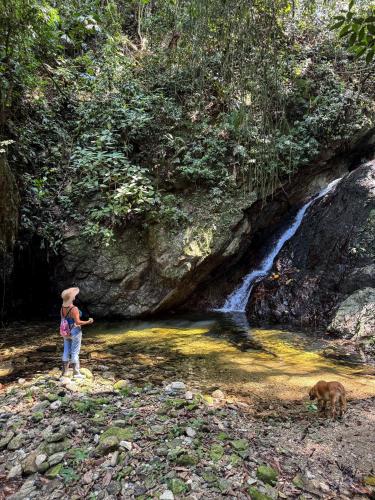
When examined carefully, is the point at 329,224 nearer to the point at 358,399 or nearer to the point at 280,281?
the point at 280,281

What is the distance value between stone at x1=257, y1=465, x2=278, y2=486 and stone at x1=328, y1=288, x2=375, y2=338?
4.78 meters

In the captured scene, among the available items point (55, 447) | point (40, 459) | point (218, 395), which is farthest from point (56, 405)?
point (218, 395)

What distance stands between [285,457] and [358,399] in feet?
5.95

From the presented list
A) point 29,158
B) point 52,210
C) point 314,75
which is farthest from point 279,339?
point 314,75

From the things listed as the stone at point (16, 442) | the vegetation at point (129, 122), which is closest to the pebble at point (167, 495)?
the stone at point (16, 442)

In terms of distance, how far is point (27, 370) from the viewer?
5320 mm

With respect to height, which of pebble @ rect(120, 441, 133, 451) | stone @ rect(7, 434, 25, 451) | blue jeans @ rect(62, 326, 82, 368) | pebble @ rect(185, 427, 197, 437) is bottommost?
stone @ rect(7, 434, 25, 451)

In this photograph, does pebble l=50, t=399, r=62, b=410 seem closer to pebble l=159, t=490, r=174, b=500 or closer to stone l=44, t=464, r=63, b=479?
stone l=44, t=464, r=63, b=479

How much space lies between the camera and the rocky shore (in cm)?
254

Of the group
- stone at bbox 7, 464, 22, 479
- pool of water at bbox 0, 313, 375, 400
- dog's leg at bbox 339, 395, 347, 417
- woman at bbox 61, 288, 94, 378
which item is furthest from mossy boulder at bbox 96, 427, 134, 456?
dog's leg at bbox 339, 395, 347, 417

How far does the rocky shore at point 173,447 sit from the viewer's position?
8.34 feet

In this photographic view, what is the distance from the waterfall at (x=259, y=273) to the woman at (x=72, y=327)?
234 inches

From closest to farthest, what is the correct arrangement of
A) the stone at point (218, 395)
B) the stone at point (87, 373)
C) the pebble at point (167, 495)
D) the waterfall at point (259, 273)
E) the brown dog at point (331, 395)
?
the pebble at point (167, 495), the brown dog at point (331, 395), the stone at point (218, 395), the stone at point (87, 373), the waterfall at point (259, 273)

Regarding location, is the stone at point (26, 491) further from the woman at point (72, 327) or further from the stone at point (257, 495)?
the woman at point (72, 327)
